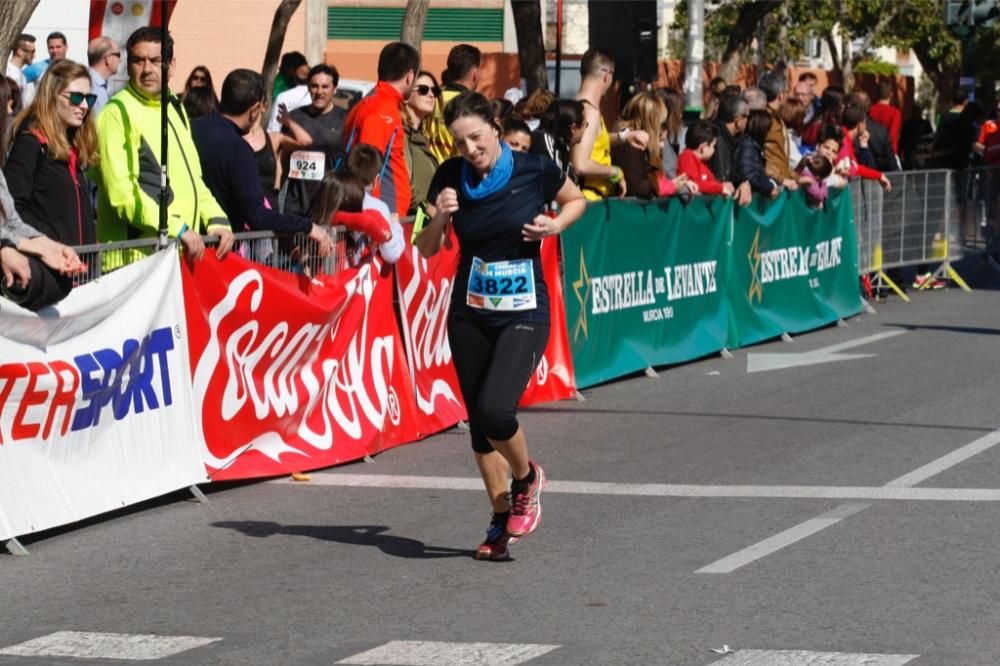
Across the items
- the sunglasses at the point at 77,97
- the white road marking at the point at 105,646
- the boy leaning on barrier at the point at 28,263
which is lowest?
the white road marking at the point at 105,646

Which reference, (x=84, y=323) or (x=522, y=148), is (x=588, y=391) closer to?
(x=522, y=148)

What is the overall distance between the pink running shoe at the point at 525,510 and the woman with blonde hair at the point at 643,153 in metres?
6.44

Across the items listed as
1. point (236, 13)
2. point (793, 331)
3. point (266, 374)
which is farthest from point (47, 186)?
point (236, 13)

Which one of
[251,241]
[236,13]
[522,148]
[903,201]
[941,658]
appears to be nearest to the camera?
[941,658]

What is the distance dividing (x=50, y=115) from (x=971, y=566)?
474 cm

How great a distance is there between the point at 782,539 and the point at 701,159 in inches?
300

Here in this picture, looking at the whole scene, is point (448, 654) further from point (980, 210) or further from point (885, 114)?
point (885, 114)

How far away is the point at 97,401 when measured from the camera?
30.2 ft

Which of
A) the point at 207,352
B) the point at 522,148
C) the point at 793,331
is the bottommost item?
the point at 793,331

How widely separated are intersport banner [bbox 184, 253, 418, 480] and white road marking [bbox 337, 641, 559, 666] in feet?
11.3

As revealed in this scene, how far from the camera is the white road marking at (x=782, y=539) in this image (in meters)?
8.12

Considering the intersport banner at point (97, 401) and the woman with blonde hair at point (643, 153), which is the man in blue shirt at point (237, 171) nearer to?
the intersport banner at point (97, 401)

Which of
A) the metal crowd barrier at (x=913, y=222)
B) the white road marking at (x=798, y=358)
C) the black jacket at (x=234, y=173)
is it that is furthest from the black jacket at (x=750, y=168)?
the black jacket at (x=234, y=173)

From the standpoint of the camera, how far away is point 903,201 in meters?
20.2
